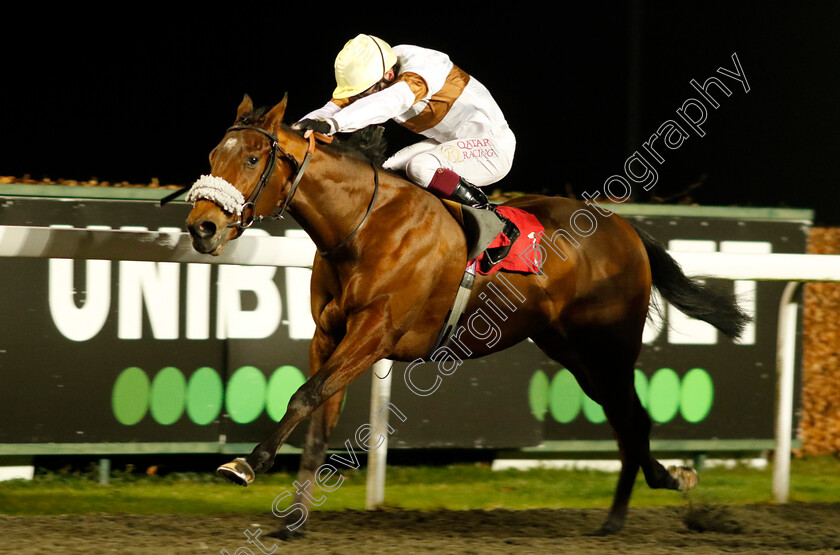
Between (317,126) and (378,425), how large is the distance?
1382 millimetres

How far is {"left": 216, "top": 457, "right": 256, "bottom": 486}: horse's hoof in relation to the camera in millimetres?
3316

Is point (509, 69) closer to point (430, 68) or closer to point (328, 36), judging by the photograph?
point (328, 36)

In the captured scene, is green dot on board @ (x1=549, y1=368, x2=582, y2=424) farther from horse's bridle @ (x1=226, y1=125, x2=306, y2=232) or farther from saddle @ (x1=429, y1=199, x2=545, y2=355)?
horse's bridle @ (x1=226, y1=125, x2=306, y2=232)

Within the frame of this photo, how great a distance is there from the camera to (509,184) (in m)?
10.4

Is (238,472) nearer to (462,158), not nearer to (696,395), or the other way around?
(462,158)

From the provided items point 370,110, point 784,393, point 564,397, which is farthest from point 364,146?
point 784,393

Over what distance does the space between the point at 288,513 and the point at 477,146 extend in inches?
65.0

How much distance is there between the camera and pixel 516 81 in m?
10.6

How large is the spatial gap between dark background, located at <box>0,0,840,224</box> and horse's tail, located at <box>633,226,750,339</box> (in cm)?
396

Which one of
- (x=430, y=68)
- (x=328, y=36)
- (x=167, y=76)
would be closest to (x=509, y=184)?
(x=328, y=36)

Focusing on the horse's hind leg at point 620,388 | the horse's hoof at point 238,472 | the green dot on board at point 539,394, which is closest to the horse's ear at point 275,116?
the horse's hoof at point 238,472

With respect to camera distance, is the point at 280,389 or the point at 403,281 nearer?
the point at 403,281

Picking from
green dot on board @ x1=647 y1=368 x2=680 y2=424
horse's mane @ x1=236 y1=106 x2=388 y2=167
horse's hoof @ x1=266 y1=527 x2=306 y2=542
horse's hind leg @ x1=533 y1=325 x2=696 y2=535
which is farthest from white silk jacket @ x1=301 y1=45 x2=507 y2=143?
green dot on board @ x1=647 y1=368 x2=680 y2=424

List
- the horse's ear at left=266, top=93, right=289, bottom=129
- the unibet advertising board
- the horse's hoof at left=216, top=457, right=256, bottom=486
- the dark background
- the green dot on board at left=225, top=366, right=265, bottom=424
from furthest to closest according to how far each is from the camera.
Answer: the dark background, the green dot on board at left=225, top=366, right=265, bottom=424, the unibet advertising board, the horse's ear at left=266, top=93, right=289, bottom=129, the horse's hoof at left=216, top=457, right=256, bottom=486
